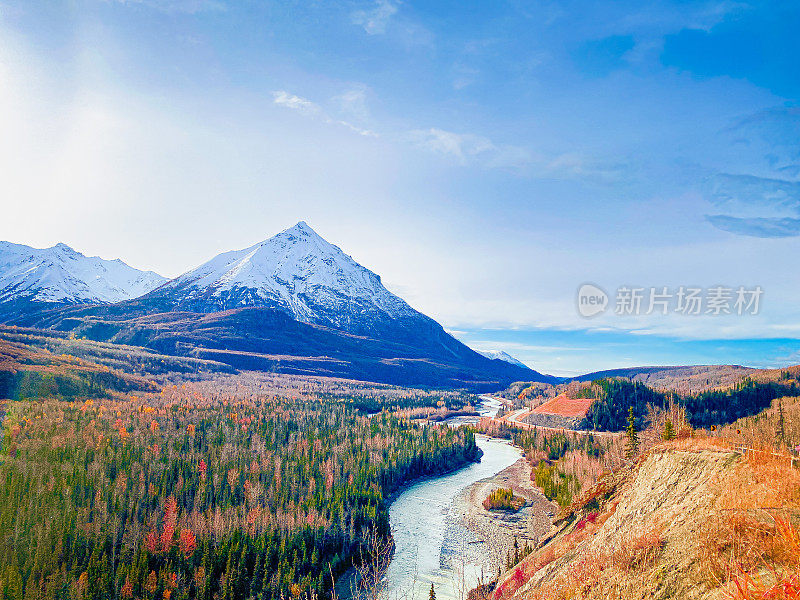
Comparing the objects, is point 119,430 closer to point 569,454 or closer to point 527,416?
point 569,454

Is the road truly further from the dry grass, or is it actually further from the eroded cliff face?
the dry grass

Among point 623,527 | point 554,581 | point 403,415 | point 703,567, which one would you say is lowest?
point 403,415

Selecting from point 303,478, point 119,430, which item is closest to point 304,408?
point 119,430

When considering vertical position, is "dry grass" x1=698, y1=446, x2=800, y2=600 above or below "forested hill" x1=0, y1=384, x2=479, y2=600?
above

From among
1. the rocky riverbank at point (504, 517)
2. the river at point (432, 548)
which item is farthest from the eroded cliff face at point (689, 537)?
the rocky riverbank at point (504, 517)

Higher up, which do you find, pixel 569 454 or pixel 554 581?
pixel 554 581

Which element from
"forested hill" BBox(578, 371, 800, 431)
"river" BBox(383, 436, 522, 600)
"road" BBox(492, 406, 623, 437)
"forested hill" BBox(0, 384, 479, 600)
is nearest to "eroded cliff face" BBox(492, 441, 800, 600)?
"river" BBox(383, 436, 522, 600)
